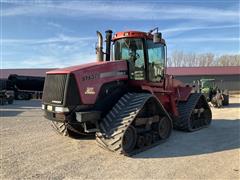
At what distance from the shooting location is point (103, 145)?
7766 millimetres

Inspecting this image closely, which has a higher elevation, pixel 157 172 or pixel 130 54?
pixel 130 54

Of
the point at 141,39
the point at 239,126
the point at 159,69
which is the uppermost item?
the point at 141,39

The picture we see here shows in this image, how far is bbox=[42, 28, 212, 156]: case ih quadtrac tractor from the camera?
766 centimetres

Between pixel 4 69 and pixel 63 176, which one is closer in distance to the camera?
pixel 63 176

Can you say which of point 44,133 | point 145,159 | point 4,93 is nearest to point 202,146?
point 145,159

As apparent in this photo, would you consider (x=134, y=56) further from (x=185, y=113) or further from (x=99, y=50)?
(x=185, y=113)

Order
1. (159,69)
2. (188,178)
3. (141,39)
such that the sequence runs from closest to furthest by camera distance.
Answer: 1. (188,178)
2. (141,39)
3. (159,69)

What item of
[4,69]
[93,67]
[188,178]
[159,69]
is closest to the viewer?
[188,178]

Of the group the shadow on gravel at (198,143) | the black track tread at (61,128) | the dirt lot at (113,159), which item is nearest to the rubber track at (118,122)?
the dirt lot at (113,159)

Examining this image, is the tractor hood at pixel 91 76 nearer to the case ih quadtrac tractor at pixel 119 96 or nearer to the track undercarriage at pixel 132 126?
the case ih quadtrac tractor at pixel 119 96

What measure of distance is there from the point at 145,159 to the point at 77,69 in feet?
8.73

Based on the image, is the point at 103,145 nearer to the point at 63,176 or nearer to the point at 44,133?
the point at 63,176

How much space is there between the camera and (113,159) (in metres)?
7.35

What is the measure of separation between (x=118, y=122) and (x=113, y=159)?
0.91 metres
